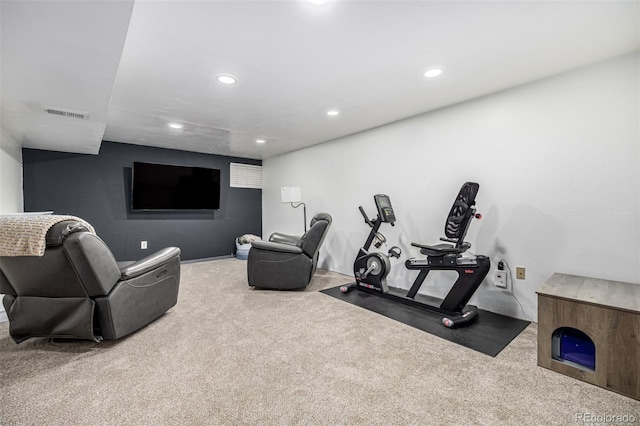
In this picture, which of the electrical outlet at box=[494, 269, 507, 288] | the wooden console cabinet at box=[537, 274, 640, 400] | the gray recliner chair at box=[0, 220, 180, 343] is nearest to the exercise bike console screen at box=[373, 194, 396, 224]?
the electrical outlet at box=[494, 269, 507, 288]

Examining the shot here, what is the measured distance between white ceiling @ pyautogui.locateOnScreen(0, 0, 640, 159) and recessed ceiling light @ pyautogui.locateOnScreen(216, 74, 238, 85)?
65 millimetres

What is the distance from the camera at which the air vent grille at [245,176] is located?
5.99 metres

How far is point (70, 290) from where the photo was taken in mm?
1989

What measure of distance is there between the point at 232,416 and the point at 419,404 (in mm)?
975

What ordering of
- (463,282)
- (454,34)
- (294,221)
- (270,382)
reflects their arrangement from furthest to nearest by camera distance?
(294,221) → (463,282) → (454,34) → (270,382)

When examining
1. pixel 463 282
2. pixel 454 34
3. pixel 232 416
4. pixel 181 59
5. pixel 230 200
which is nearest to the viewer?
pixel 232 416

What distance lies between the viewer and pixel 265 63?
2121 millimetres

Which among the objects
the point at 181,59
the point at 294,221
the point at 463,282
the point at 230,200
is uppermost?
the point at 181,59

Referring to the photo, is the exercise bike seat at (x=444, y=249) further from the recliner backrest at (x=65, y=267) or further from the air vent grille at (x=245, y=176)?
the air vent grille at (x=245, y=176)

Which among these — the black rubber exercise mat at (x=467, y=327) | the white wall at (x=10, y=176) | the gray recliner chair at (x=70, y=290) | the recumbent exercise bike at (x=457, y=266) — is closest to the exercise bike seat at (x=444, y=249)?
the recumbent exercise bike at (x=457, y=266)

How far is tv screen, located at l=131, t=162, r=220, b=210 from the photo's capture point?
4793 mm

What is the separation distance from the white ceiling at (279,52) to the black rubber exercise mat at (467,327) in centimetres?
216

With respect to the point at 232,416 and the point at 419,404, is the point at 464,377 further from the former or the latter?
the point at 232,416

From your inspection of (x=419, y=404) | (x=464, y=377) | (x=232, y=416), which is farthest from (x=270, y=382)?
(x=464, y=377)
